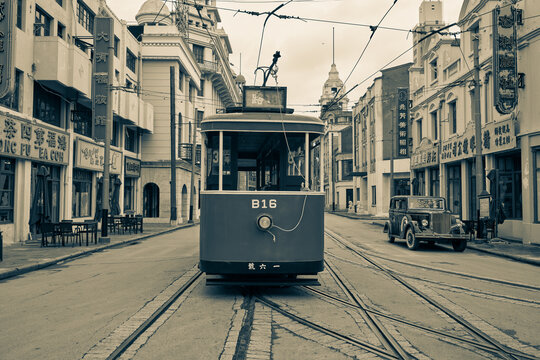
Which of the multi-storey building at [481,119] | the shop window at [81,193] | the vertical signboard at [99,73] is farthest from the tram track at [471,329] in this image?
the shop window at [81,193]

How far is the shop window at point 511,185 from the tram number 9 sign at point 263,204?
1590cm

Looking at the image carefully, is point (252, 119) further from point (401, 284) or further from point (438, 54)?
point (438, 54)

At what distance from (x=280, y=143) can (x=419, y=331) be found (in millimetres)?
3931

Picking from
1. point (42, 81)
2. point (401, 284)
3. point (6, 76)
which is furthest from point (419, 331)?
point (42, 81)

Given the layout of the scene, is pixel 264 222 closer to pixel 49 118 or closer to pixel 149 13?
pixel 49 118

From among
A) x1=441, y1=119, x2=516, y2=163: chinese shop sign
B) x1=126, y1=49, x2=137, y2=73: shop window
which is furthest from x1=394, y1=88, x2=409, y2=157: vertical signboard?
x1=126, y1=49, x2=137, y2=73: shop window

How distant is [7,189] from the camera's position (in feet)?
56.8

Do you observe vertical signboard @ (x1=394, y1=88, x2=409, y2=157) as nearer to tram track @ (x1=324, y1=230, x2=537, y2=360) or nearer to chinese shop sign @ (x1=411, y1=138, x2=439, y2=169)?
chinese shop sign @ (x1=411, y1=138, x2=439, y2=169)

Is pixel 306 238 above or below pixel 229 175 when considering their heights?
below

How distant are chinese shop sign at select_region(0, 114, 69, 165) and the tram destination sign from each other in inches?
440

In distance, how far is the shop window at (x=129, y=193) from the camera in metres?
32.4

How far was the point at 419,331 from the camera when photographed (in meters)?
5.92

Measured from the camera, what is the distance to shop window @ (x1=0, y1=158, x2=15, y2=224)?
16.9 meters

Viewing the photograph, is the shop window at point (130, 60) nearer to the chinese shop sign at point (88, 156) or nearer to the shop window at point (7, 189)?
the chinese shop sign at point (88, 156)
